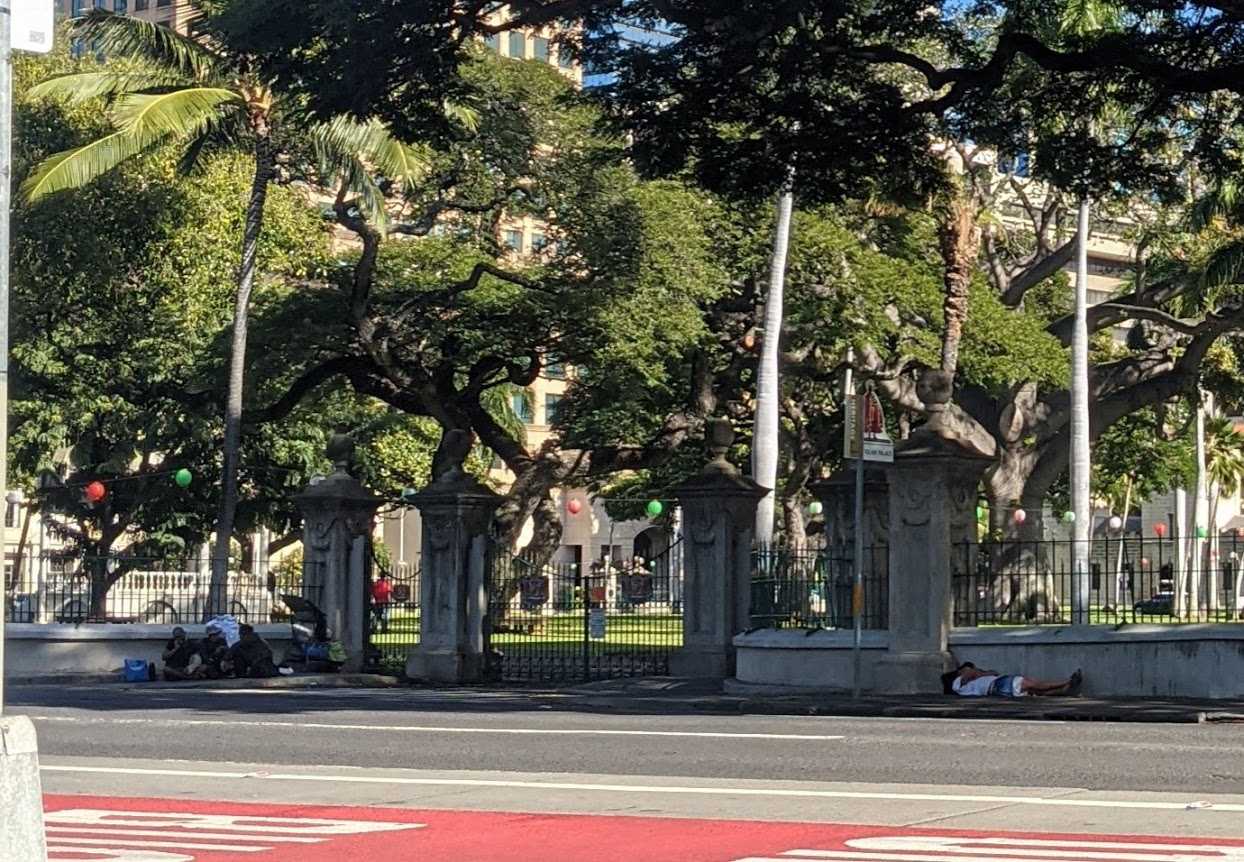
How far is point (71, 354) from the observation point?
156ft

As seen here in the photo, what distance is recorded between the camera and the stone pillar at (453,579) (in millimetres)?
28328

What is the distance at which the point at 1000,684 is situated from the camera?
22109 millimetres

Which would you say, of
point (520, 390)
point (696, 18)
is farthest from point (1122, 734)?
point (520, 390)

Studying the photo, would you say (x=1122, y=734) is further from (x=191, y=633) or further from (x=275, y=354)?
(x=275, y=354)

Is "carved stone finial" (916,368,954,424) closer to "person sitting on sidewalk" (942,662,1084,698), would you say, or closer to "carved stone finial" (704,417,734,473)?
"person sitting on sidewalk" (942,662,1084,698)

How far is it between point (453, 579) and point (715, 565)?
13.3ft

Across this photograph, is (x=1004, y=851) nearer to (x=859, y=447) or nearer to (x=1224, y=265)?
(x=859, y=447)

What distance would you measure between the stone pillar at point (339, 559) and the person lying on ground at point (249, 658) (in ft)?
4.90

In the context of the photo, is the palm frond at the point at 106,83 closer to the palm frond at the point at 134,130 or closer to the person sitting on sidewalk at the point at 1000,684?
the palm frond at the point at 134,130

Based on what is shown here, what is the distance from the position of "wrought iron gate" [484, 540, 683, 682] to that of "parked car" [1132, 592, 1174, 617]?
22.8 feet

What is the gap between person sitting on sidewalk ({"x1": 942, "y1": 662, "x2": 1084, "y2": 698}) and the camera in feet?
72.1

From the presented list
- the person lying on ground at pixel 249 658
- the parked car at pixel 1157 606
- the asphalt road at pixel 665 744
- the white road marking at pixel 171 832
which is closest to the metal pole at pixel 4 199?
the white road marking at pixel 171 832

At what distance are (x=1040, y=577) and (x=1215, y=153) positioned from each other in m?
5.24

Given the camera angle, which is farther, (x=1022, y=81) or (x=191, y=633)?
(x=191, y=633)
